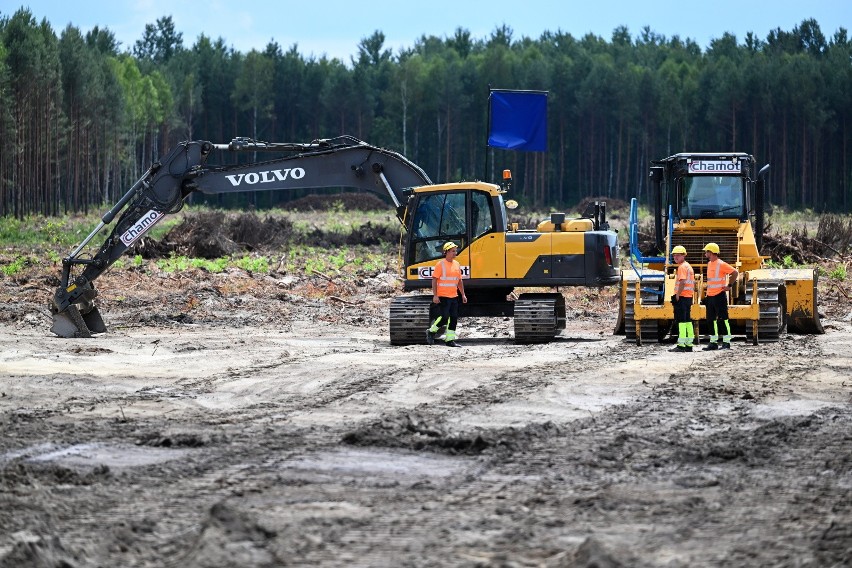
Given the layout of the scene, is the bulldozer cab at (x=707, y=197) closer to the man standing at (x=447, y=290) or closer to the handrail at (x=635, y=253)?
the handrail at (x=635, y=253)

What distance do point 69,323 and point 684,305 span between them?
9229 mm

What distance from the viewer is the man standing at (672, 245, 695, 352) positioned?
1755 cm

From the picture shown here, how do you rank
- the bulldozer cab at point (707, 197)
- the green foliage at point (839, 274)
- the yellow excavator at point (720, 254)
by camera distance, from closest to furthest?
the yellow excavator at point (720, 254), the bulldozer cab at point (707, 197), the green foliage at point (839, 274)

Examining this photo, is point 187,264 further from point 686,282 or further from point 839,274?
point 686,282

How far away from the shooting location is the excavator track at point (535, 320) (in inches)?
734

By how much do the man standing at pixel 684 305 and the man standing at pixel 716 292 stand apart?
0.89ft

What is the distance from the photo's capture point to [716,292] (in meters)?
17.9

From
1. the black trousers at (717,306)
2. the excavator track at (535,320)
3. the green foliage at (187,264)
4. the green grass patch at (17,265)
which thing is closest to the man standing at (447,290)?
the excavator track at (535,320)

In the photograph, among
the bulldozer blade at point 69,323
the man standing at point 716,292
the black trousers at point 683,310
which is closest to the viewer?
the black trousers at point 683,310

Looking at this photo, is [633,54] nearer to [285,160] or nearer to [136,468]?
[285,160]

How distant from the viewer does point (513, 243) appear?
19.0 metres

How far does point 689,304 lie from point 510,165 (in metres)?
76.7

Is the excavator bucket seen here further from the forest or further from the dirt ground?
the forest

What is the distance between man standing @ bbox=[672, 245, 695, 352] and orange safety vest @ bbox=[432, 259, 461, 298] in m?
3.12
